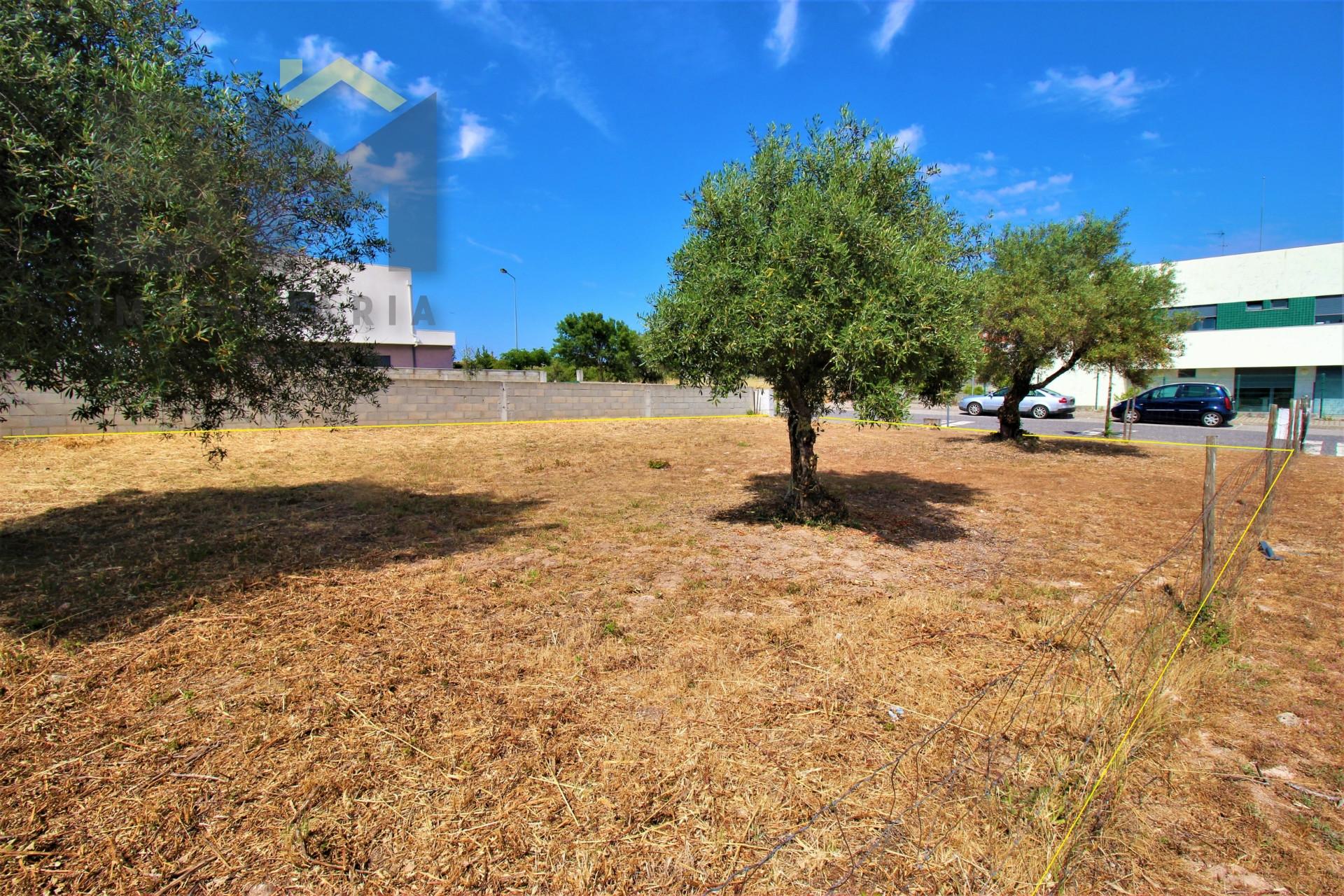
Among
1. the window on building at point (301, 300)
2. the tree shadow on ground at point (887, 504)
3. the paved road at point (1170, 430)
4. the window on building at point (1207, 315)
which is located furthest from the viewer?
Result: the window on building at point (1207, 315)

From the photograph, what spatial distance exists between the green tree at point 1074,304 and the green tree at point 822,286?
6363 mm

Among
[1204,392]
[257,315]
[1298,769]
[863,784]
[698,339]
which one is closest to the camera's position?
[863,784]

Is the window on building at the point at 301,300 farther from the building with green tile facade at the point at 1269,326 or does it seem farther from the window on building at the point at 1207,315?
the window on building at the point at 1207,315

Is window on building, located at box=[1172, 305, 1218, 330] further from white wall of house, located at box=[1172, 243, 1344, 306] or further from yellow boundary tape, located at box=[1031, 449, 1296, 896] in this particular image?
yellow boundary tape, located at box=[1031, 449, 1296, 896]

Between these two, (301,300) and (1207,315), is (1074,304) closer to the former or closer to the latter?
(301,300)

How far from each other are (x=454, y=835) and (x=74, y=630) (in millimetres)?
3695

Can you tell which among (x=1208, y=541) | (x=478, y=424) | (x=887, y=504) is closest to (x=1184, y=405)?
(x=887, y=504)

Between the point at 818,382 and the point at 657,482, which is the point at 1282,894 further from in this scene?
the point at 657,482

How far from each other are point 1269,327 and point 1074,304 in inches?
1022

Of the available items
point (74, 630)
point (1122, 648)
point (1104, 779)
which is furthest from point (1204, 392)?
point (74, 630)

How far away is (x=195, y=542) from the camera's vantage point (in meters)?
6.55

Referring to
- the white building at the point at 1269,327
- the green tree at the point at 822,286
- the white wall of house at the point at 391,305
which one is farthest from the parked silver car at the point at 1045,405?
the white wall of house at the point at 391,305

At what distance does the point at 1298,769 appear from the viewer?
10.1 feet

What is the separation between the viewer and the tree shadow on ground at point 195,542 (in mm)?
4793
